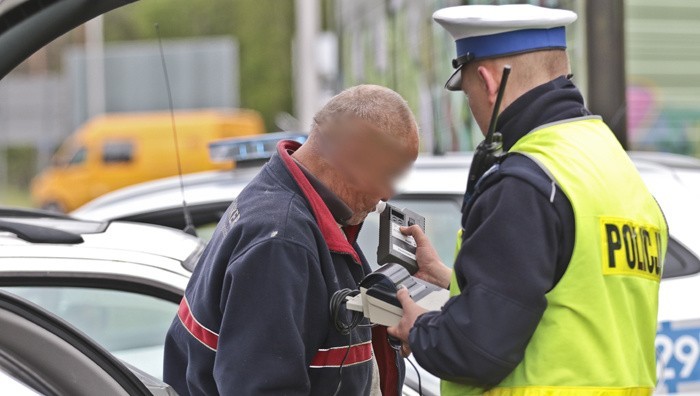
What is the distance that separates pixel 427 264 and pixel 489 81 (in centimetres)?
59

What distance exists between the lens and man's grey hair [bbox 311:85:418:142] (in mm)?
2629

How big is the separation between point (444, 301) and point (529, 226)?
1.21 feet

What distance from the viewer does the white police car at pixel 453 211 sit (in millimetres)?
3918

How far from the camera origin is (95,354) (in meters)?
2.38

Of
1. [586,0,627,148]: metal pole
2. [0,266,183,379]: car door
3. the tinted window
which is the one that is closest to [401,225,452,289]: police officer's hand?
[0,266,183,379]: car door

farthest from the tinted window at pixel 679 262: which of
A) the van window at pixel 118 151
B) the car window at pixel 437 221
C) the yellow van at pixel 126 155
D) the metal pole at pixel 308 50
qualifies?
the van window at pixel 118 151

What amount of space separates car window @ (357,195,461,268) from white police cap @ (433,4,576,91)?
228 cm

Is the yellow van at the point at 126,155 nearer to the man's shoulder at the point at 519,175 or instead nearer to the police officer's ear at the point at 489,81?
the police officer's ear at the point at 489,81

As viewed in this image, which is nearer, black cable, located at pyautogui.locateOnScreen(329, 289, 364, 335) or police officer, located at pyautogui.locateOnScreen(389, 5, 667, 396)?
police officer, located at pyautogui.locateOnScreen(389, 5, 667, 396)

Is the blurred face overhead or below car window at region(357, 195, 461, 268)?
overhead

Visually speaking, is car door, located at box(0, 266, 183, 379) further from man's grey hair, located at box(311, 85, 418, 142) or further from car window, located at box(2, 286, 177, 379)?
man's grey hair, located at box(311, 85, 418, 142)

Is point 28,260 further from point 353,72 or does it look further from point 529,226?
point 353,72

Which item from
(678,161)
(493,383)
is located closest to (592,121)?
(493,383)

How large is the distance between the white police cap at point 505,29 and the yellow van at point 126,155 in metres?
23.0
